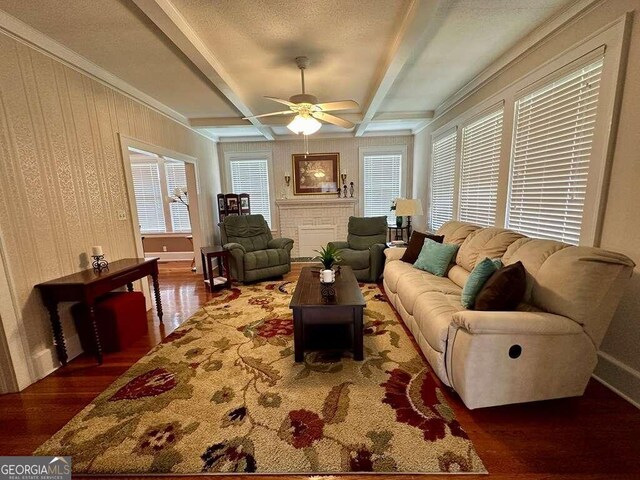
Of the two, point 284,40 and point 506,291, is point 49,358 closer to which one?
point 284,40

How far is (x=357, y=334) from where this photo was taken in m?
2.13

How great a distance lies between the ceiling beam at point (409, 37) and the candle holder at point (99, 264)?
3.28 m

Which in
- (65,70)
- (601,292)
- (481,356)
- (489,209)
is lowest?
(481,356)

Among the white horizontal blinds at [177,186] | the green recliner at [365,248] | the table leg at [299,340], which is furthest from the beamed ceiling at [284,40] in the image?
the white horizontal blinds at [177,186]

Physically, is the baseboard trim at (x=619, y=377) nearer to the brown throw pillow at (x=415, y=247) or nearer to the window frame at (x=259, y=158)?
the brown throw pillow at (x=415, y=247)

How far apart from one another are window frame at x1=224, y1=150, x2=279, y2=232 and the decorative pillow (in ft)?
11.4

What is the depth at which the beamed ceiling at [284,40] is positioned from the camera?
6.00 ft

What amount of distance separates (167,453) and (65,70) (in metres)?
3.14

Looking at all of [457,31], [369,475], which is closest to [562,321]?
[369,475]

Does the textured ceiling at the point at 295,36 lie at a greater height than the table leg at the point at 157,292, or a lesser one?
greater

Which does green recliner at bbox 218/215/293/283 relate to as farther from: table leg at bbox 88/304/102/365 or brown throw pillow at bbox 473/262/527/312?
brown throw pillow at bbox 473/262/527/312

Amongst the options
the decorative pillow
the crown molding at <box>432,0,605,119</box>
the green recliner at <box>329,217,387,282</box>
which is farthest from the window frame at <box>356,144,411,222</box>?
the decorative pillow

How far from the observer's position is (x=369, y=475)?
4.23ft

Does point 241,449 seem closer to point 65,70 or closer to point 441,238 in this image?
point 441,238
